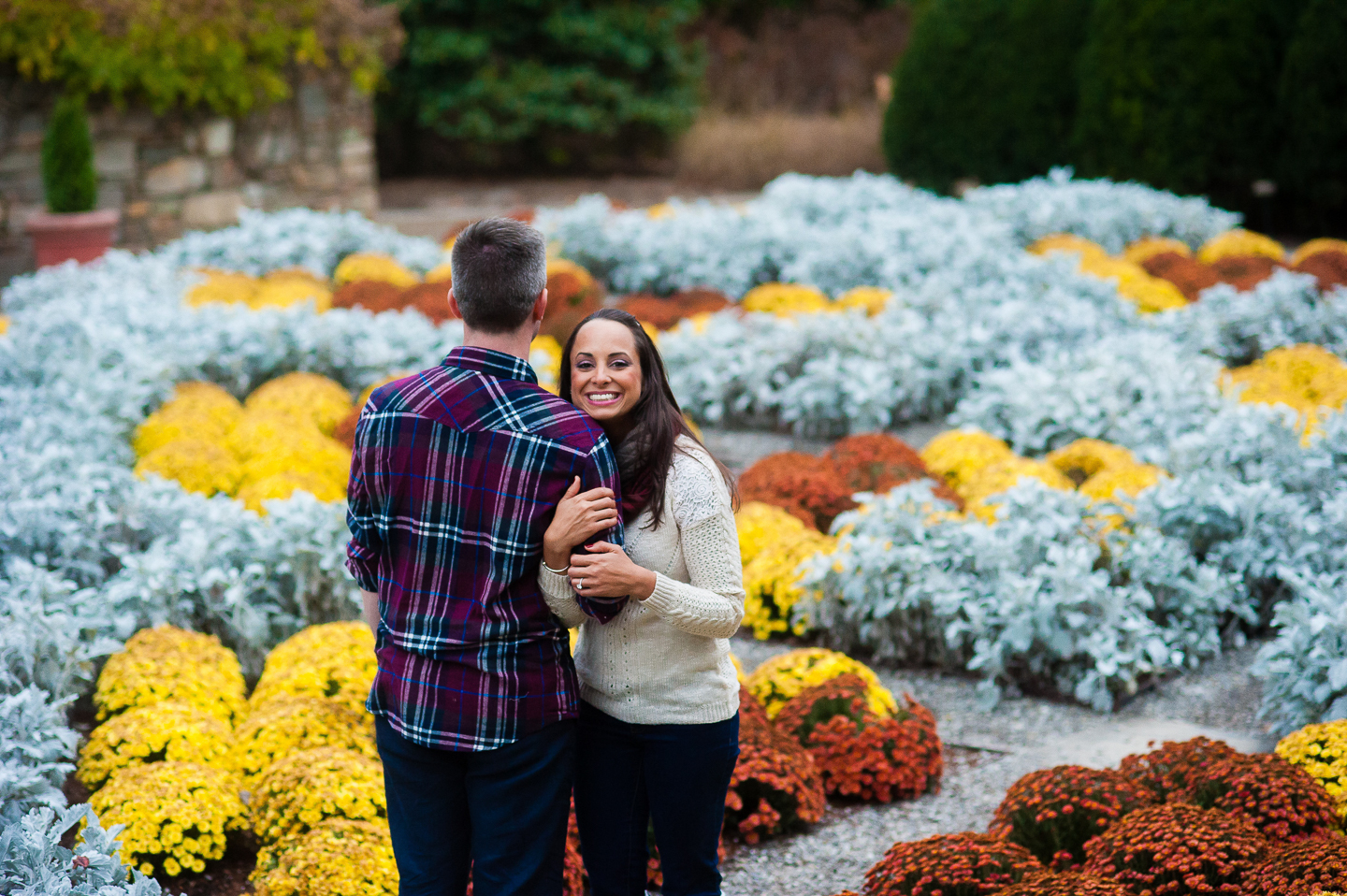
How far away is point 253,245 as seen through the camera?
8.88 meters

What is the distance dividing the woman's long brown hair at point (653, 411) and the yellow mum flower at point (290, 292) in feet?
16.0

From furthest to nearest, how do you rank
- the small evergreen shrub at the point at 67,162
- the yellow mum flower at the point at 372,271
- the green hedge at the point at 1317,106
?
the green hedge at the point at 1317,106, the small evergreen shrub at the point at 67,162, the yellow mum flower at the point at 372,271

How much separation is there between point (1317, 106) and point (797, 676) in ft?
29.7

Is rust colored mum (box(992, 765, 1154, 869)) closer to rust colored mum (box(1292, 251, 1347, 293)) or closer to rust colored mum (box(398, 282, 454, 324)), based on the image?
rust colored mum (box(398, 282, 454, 324))

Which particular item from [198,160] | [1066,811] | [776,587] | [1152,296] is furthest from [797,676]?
[198,160]

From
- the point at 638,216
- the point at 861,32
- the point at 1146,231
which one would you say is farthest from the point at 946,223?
the point at 861,32

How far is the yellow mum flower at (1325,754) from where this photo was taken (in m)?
2.80

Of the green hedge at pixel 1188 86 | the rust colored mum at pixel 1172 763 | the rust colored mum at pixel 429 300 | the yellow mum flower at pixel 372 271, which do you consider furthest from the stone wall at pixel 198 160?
the rust colored mum at pixel 1172 763

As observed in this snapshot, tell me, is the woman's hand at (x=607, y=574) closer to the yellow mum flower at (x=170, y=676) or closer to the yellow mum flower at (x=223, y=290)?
the yellow mum flower at (x=170, y=676)

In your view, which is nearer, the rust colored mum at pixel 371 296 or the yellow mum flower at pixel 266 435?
the yellow mum flower at pixel 266 435

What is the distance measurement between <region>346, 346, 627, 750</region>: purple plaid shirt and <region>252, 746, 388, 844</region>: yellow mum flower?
809 millimetres

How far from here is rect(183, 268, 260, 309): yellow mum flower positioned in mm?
7227

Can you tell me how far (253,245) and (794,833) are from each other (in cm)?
718

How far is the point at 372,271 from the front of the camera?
820cm
